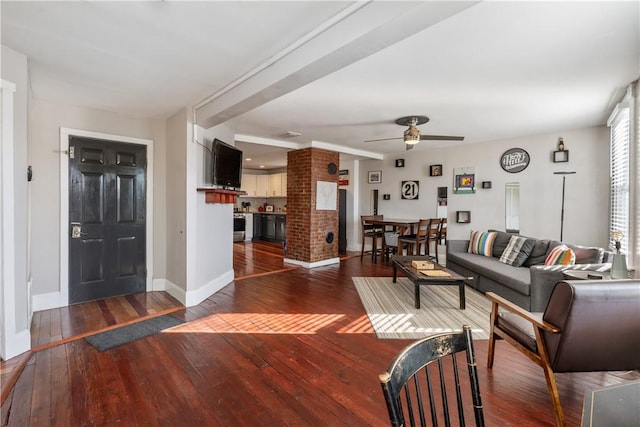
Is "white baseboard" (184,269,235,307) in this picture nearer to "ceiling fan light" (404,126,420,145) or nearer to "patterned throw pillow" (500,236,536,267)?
"ceiling fan light" (404,126,420,145)

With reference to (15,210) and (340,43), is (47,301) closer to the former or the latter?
(15,210)

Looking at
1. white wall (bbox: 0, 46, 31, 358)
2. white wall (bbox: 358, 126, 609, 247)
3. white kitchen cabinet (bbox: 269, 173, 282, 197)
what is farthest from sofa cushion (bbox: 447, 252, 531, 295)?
white kitchen cabinet (bbox: 269, 173, 282, 197)

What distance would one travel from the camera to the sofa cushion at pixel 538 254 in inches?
152

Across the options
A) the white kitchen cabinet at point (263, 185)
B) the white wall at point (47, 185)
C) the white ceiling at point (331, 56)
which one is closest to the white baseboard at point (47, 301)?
the white wall at point (47, 185)

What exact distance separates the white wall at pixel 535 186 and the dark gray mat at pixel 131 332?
516cm

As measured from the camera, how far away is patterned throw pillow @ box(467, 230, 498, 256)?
4.61m

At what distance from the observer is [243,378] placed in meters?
2.07

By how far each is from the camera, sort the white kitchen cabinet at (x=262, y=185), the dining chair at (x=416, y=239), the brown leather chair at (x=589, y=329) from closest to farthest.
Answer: the brown leather chair at (x=589, y=329) → the dining chair at (x=416, y=239) → the white kitchen cabinet at (x=262, y=185)

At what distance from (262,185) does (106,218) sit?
5907 mm

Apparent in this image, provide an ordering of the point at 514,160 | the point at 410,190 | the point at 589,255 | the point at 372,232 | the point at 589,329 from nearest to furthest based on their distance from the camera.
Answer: the point at 589,329 < the point at 589,255 < the point at 514,160 < the point at 372,232 < the point at 410,190

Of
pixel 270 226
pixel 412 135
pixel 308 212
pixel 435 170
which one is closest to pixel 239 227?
pixel 270 226

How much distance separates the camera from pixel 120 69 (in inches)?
99.0

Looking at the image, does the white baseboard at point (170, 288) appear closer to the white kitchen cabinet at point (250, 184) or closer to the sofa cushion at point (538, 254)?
the sofa cushion at point (538, 254)

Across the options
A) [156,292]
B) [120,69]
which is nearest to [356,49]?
[120,69]
